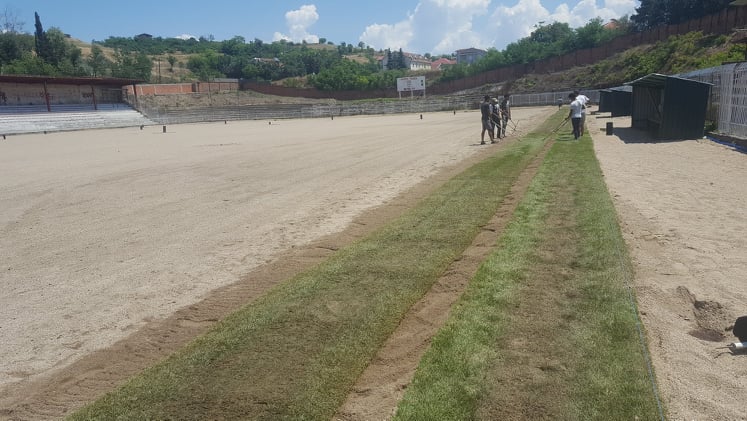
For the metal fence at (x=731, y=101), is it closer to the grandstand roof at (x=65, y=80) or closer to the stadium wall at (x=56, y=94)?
the grandstand roof at (x=65, y=80)

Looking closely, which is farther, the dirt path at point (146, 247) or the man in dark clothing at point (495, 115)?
the man in dark clothing at point (495, 115)

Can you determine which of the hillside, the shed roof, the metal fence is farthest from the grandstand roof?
the metal fence

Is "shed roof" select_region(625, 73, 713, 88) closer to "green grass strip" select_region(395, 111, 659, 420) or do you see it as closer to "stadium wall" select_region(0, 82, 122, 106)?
"green grass strip" select_region(395, 111, 659, 420)

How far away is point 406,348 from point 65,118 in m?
71.5

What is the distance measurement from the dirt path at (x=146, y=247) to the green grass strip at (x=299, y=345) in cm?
42

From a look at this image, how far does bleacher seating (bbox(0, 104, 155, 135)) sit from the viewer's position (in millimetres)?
56625

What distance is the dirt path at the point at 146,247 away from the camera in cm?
460

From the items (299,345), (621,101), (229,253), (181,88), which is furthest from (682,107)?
(181,88)

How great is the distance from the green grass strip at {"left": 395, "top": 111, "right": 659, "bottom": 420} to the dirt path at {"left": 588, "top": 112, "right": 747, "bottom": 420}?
247 mm

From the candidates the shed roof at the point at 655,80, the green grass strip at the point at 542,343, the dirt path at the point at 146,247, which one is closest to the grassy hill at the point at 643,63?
the shed roof at the point at 655,80

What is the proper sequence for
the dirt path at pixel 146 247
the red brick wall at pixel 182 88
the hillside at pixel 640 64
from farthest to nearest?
the red brick wall at pixel 182 88 → the hillside at pixel 640 64 → the dirt path at pixel 146 247

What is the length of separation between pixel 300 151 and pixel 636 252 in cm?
1740

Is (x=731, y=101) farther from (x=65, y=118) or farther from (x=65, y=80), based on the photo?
(x=65, y=80)

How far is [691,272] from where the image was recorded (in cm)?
573
